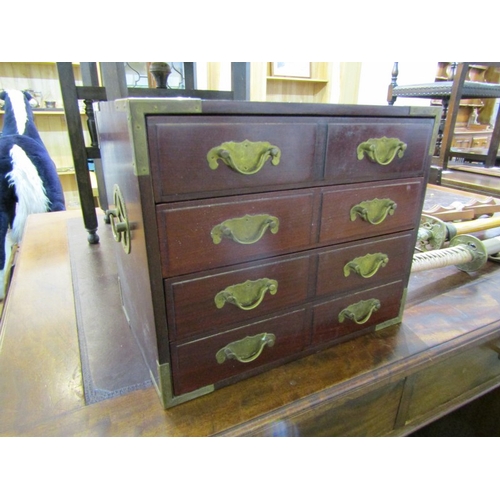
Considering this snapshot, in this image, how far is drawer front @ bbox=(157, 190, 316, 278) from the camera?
43 cm

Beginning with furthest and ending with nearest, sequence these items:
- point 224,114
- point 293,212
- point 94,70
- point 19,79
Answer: point 19,79
point 94,70
point 293,212
point 224,114

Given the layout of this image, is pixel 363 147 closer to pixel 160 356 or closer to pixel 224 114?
pixel 224 114

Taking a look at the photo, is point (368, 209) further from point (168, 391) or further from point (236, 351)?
point (168, 391)

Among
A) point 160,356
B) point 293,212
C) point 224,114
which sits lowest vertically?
point 160,356

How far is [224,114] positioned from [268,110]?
60 millimetres

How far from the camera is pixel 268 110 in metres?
0.43

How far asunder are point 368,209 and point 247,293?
0.83ft

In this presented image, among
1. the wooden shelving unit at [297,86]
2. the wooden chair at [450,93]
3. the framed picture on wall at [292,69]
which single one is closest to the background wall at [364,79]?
the wooden shelving unit at [297,86]

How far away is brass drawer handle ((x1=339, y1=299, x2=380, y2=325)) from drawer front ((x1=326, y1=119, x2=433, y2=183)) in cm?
24

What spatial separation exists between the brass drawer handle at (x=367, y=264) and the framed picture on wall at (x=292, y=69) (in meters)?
2.44

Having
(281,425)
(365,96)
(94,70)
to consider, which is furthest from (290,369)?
(365,96)

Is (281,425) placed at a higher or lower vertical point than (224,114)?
lower

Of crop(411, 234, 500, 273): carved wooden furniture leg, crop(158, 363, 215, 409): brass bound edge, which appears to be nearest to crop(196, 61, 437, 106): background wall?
crop(411, 234, 500, 273): carved wooden furniture leg
